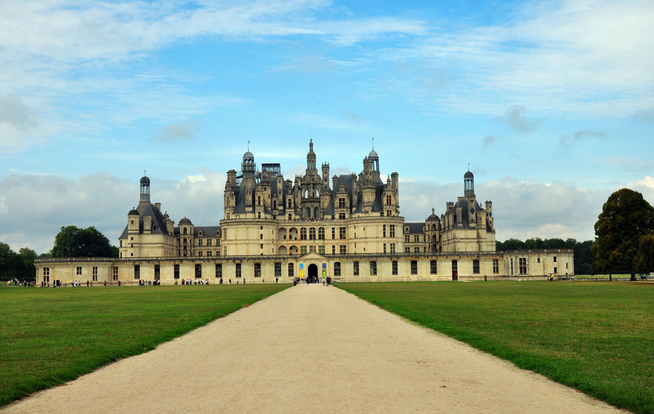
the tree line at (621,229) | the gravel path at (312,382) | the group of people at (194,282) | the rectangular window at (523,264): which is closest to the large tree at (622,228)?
the tree line at (621,229)

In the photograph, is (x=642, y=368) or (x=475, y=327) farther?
(x=475, y=327)

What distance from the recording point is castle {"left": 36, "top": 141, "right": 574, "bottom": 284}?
103062 millimetres

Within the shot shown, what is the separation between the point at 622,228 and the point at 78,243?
10563 centimetres

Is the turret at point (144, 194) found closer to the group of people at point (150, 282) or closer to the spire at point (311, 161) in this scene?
the group of people at point (150, 282)

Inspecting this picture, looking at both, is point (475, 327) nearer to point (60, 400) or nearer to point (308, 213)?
point (60, 400)

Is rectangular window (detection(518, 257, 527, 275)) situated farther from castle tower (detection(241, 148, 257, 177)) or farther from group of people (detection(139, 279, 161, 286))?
group of people (detection(139, 279, 161, 286))

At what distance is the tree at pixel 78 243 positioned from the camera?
12775cm

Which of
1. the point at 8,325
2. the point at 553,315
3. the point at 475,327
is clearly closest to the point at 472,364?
the point at 475,327

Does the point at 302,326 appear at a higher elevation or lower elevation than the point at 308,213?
lower

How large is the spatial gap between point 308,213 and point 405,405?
109m

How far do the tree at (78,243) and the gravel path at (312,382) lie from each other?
11763 cm

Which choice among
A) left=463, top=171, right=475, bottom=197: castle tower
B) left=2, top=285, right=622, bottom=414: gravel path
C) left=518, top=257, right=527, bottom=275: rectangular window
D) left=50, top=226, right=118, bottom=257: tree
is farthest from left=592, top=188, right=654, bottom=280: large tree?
left=50, top=226, right=118, bottom=257: tree

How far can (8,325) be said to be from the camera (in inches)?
1013

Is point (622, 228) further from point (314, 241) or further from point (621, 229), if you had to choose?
point (314, 241)
